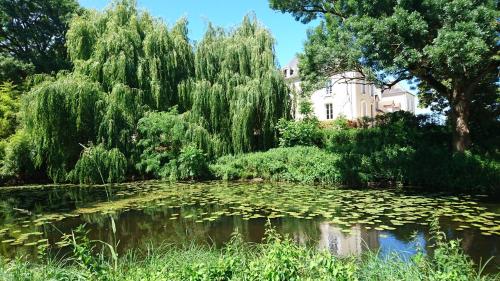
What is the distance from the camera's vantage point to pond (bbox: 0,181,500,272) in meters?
6.43

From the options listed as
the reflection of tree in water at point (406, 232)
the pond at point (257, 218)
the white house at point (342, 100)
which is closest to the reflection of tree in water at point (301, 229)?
the pond at point (257, 218)

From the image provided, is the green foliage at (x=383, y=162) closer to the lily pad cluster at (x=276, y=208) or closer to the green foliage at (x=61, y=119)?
the lily pad cluster at (x=276, y=208)

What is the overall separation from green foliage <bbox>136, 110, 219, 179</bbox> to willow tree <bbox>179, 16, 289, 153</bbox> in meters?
0.71

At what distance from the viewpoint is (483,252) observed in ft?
18.6

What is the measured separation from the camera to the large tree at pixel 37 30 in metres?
22.9

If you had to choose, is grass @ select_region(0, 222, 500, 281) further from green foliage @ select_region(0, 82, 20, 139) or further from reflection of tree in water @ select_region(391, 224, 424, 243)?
green foliage @ select_region(0, 82, 20, 139)

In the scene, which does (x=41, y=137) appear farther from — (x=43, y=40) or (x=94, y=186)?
(x=43, y=40)

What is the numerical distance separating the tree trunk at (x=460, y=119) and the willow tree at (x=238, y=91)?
22.1 feet

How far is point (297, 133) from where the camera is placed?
16.0 metres

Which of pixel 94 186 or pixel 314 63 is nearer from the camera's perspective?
pixel 314 63

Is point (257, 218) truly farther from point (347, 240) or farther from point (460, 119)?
point (460, 119)

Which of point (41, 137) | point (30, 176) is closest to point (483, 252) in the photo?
point (41, 137)

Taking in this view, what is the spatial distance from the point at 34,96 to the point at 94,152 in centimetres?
307

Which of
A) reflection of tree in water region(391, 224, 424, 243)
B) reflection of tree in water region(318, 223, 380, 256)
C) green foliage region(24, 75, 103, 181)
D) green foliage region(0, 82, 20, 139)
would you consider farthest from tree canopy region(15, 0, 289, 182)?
reflection of tree in water region(391, 224, 424, 243)
